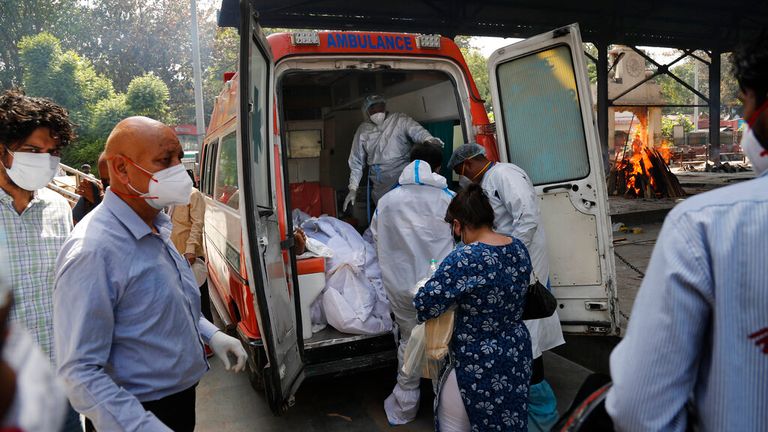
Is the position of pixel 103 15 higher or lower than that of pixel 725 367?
higher

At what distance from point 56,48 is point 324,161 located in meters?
31.7

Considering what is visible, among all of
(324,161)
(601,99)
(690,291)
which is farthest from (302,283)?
(601,99)

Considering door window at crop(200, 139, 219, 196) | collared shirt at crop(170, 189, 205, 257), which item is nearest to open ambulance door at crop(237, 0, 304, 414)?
collared shirt at crop(170, 189, 205, 257)

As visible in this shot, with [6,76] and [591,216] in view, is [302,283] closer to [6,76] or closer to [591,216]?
[591,216]

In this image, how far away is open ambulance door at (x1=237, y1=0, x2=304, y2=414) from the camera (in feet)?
8.86

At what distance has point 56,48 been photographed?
3188 cm

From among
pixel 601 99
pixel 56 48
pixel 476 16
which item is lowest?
pixel 601 99

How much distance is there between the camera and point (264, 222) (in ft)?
9.79

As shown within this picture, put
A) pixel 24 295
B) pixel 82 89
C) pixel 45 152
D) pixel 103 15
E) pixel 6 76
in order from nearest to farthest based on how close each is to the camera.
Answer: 1. pixel 24 295
2. pixel 45 152
3. pixel 82 89
4. pixel 6 76
5. pixel 103 15

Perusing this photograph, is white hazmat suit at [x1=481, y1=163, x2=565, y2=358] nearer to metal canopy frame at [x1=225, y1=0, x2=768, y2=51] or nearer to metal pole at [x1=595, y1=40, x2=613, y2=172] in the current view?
metal canopy frame at [x1=225, y1=0, x2=768, y2=51]

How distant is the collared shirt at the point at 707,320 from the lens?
1046 mm

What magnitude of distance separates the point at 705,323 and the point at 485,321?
146cm

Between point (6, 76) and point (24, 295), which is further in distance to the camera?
point (6, 76)

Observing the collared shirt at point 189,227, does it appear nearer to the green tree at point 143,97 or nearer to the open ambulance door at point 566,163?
the open ambulance door at point 566,163
